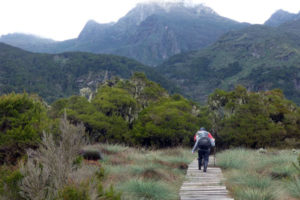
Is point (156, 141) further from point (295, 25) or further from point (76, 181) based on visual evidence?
point (295, 25)

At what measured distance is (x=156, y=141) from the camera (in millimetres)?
21344

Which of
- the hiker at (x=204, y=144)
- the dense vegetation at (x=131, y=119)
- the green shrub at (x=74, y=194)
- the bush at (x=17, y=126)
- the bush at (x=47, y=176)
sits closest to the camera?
the green shrub at (x=74, y=194)

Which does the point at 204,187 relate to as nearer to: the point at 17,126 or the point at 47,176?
the point at 47,176

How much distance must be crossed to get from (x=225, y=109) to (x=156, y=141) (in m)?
6.69

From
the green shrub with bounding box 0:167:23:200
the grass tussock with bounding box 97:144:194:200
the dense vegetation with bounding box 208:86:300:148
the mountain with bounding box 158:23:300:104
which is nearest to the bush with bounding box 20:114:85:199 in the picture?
the green shrub with bounding box 0:167:23:200

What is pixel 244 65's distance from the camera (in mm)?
102500

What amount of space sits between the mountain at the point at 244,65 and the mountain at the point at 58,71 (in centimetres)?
1831

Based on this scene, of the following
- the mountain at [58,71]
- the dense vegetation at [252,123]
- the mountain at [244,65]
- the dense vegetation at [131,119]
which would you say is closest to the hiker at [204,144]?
the dense vegetation at [131,119]

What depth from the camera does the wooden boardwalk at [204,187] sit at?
598 centimetres

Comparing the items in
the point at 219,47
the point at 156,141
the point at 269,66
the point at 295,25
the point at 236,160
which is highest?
the point at 295,25

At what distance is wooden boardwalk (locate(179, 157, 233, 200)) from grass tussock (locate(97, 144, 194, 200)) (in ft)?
0.91

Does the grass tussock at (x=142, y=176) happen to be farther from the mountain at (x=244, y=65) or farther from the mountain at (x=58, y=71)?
the mountain at (x=244, y=65)

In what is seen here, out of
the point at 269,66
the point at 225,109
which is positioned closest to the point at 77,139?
the point at 225,109

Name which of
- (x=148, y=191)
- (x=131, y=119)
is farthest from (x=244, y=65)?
(x=148, y=191)
